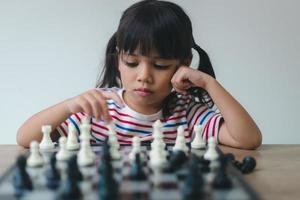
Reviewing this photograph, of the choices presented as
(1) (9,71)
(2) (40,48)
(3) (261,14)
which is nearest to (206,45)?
(3) (261,14)

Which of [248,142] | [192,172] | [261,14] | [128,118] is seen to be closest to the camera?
[192,172]

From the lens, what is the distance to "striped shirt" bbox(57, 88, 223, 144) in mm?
1345

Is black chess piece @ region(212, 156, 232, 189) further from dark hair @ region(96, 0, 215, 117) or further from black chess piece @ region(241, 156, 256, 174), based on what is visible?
dark hair @ region(96, 0, 215, 117)

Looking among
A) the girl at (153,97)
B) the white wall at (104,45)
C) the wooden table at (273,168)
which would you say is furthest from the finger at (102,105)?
the white wall at (104,45)

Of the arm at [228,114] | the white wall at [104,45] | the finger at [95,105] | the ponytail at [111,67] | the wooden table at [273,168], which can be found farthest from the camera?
the white wall at [104,45]

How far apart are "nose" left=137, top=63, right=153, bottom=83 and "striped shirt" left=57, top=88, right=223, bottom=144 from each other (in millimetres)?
192

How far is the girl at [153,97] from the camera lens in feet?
4.02

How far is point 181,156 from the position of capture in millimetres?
852

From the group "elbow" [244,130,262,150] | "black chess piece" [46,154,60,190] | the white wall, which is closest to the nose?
"elbow" [244,130,262,150]

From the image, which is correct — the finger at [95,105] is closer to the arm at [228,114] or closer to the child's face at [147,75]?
the child's face at [147,75]

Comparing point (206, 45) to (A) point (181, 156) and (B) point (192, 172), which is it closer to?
(A) point (181, 156)

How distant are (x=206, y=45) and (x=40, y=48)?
3.14 feet

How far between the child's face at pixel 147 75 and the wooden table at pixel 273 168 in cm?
27

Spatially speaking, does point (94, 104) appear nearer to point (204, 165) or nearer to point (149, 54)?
point (149, 54)
